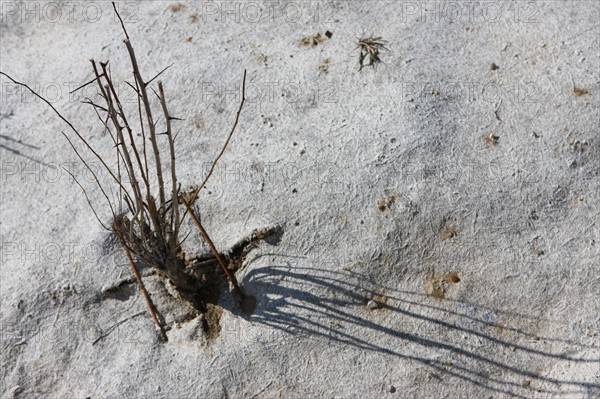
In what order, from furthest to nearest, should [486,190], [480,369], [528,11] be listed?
[528,11] → [486,190] → [480,369]

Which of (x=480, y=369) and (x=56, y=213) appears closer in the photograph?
(x=480, y=369)

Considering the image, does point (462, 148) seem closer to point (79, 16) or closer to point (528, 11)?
point (528, 11)

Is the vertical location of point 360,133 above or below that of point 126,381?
above

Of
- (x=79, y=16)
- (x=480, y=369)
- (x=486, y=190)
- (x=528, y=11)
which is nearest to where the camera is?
(x=480, y=369)

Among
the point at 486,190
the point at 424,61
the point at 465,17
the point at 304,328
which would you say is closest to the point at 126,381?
the point at 304,328

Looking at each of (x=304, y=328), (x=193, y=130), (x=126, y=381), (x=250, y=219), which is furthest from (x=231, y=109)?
(x=126, y=381)

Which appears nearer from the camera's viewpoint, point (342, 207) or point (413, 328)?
point (413, 328)

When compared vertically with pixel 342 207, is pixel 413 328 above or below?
below

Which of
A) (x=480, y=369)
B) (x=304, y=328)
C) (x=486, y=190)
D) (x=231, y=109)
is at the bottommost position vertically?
(x=480, y=369)
